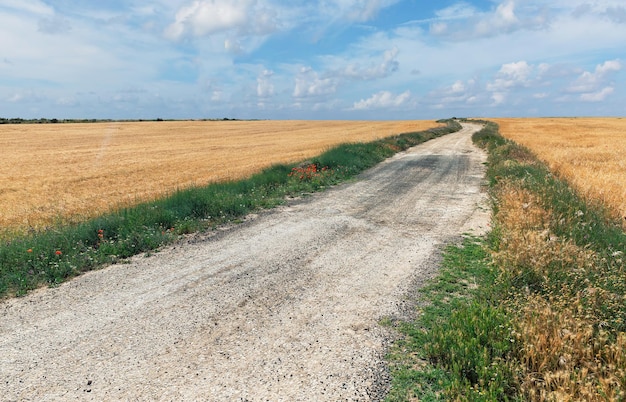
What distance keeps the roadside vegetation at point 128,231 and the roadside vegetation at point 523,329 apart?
5365mm

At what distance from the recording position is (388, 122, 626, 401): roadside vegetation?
353cm

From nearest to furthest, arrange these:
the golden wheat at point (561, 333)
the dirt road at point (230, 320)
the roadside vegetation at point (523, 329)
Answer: the golden wheat at point (561, 333) < the roadside vegetation at point (523, 329) < the dirt road at point (230, 320)

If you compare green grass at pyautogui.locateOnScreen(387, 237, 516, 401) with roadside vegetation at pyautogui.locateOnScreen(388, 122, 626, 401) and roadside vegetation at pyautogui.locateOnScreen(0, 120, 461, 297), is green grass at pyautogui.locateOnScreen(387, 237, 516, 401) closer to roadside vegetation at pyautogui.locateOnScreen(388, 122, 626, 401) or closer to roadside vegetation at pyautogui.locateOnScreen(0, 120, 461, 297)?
roadside vegetation at pyautogui.locateOnScreen(388, 122, 626, 401)

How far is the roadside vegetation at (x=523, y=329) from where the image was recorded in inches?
139

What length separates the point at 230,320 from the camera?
5.02 meters

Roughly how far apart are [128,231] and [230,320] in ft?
14.6

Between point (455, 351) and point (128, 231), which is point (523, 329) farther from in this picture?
point (128, 231)

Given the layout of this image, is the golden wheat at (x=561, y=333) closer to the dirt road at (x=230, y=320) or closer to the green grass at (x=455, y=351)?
the green grass at (x=455, y=351)

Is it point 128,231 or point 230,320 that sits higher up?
point 128,231

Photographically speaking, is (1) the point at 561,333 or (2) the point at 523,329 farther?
(2) the point at 523,329

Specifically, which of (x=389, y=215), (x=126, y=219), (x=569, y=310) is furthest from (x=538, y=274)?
(x=126, y=219)

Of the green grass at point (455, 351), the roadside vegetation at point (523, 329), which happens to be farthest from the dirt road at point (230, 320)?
the roadside vegetation at point (523, 329)

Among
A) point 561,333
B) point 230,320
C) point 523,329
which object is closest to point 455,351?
point 523,329

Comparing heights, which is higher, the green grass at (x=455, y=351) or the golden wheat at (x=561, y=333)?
the golden wheat at (x=561, y=333)
